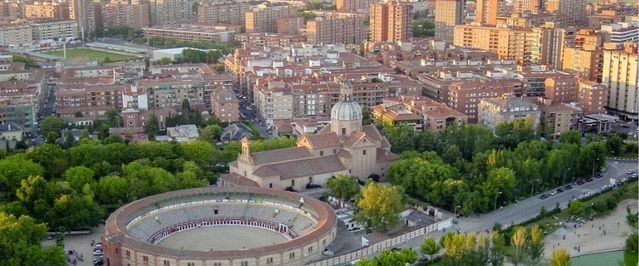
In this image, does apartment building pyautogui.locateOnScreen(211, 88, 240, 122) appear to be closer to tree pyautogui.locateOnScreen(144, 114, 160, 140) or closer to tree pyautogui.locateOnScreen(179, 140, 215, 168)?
tree pyautogui.locateOnScreen(144, 114, 160, 140)

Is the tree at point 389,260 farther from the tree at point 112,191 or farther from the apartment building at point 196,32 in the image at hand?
the apartment building at point 196,32

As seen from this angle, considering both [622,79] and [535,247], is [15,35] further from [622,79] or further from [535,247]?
[535,247]

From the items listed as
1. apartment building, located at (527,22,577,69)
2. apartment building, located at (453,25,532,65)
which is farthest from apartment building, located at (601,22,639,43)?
apartment building, located at (453,25,532,65)

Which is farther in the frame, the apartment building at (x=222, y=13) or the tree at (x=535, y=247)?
the apartment building at (x=222, y=13)

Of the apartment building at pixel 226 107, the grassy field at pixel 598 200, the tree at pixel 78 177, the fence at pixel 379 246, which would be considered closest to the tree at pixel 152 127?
the apartment building at pixel 226 107

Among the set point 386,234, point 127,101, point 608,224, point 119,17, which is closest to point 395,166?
point 386,234

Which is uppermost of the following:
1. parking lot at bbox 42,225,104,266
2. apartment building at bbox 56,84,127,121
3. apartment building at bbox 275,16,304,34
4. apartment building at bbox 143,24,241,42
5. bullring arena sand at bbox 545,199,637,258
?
apartment building at bbox 275,16,304,34
